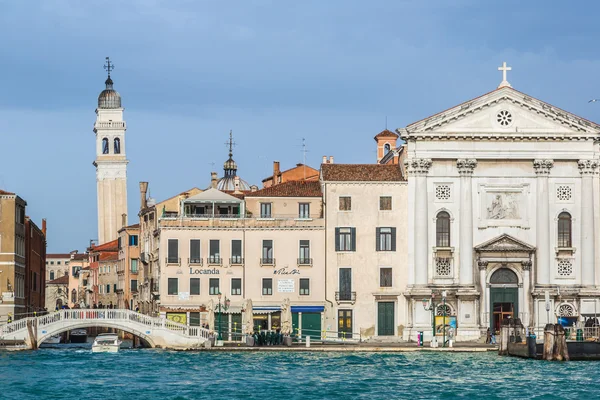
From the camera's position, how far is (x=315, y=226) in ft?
241

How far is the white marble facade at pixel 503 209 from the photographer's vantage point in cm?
7294

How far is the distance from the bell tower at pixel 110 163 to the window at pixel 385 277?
62656mm

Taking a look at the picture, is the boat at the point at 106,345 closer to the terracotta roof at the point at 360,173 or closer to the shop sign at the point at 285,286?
the shop sign at the point at 285,286

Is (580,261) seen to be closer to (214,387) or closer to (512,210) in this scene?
(512,210)

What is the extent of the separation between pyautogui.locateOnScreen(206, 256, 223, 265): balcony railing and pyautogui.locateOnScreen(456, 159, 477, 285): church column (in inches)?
471

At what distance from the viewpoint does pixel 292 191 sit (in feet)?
245

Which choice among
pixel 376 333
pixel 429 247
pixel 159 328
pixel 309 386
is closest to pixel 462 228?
pixel 429 247

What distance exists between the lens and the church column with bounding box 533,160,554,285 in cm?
7294

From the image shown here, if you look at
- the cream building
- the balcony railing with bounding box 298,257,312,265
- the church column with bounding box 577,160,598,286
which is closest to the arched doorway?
the church column with bounding box 577,160,598,286

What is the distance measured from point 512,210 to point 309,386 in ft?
85.3

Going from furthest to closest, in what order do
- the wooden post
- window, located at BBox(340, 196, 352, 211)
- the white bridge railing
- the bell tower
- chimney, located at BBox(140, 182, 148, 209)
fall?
1. the bell tower
2. chimney, located at BBox(140, 182, 148, 209)
3. window, located at BBox(340, 196, 352, 211)
4. the white bridge railing
5. the wooden post

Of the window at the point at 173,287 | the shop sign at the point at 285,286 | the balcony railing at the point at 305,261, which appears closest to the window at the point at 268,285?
the shop sign at the point at 285,286

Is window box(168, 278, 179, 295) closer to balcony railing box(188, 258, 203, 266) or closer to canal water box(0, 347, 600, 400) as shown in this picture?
balcony railing box(188, 258, 203, 266)

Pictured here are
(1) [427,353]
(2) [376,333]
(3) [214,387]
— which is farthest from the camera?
(2) [376,333]
